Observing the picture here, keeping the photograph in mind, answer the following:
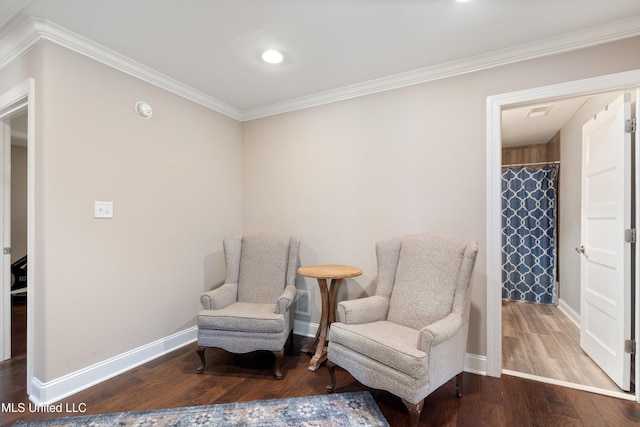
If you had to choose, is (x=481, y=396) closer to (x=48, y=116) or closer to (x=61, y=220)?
(x=61, y=220)

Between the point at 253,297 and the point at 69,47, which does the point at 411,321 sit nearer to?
the point at 253,297

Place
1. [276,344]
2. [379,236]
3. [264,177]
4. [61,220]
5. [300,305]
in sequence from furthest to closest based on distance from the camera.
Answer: [264,177]
[300,305]
[379,236]
[276,344]
[61,220]

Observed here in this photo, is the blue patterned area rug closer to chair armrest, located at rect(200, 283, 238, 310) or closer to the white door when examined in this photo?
chair armrest, located at rect(200, 283, 238, 310)

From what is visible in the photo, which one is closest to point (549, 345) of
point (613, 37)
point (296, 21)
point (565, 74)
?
point (565, 74)

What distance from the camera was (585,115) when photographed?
3219mm

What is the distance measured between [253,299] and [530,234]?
12.9 ft

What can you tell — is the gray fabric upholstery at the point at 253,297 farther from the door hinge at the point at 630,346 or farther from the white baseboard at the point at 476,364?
the door hinge at the point at 630,346

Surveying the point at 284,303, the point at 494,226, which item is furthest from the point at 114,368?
the point at 494,226

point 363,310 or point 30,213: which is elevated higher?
point 30,213

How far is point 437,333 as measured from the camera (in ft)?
5.67

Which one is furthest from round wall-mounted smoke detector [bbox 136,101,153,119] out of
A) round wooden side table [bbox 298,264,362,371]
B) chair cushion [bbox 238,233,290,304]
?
round wooden side table [bbox 298,264,362,371]

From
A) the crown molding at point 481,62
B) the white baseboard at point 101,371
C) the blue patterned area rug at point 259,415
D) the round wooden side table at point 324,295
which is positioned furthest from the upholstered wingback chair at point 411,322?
the white baseboard at point 101,371

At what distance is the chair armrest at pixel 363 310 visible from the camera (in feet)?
7.07

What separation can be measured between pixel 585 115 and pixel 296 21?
3.15m
